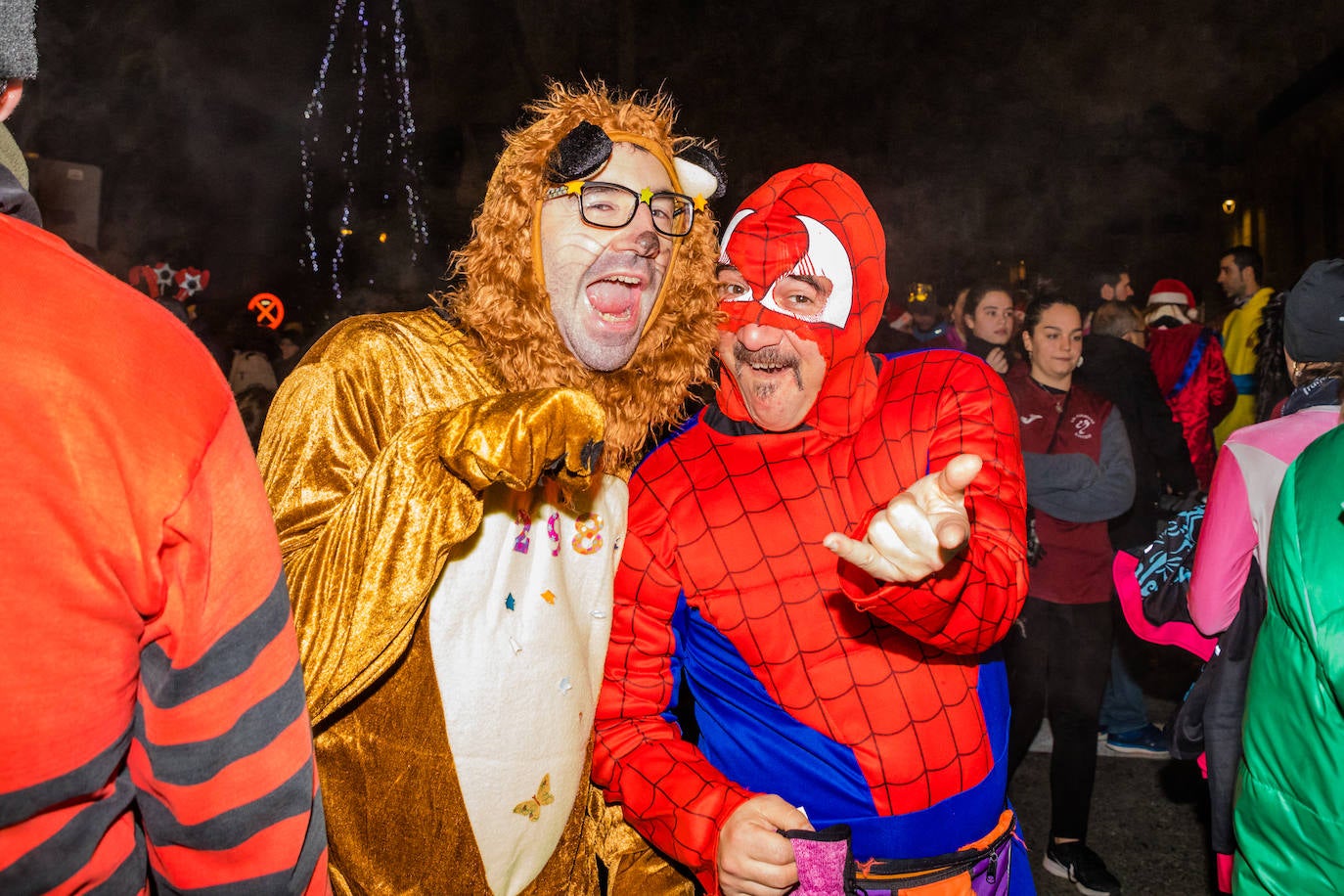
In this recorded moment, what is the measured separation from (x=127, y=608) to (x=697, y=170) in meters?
1.45

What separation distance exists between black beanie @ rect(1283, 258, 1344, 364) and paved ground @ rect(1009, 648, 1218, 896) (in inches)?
82.6

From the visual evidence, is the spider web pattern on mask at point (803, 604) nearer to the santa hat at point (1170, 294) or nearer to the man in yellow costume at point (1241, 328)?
the man in yellow costume at point (1241, 328)

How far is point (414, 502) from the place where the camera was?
1.40 meters

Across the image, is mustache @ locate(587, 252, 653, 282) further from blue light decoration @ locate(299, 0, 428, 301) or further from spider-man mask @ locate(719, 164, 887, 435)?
blue light decoration @ locate(299, 0, 428, 301)

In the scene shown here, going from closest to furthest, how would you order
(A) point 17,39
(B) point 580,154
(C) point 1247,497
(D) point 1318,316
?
(A) point 17,39 → (B) point 580,154 → (C) point 1247,497 → (D) point 1318,316

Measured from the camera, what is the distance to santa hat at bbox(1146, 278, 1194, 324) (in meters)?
5.89

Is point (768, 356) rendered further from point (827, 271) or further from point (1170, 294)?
point (1170, 294)

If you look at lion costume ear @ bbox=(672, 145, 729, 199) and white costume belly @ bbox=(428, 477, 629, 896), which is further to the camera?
lion costume ear @ bbox=(672, 145, 729, 199)

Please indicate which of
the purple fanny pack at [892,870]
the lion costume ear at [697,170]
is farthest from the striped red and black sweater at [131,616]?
the lion costume ear at [697,170]

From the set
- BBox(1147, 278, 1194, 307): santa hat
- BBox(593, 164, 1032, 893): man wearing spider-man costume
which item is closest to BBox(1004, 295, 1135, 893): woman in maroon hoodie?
BBox(593, 164, 1032, 893): man wearing spider-man costume

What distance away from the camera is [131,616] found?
2.83 ft

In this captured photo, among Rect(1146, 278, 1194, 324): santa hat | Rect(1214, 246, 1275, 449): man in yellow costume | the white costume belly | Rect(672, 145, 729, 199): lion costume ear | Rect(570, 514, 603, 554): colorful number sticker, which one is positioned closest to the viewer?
the white costume belly

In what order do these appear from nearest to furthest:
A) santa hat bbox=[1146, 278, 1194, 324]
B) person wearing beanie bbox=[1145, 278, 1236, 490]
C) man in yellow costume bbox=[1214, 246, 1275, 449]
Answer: person wearing beanie bbox=[1145, 278, 1236, 490], man in yellow costume bbox=[1214, 246, 1275, 449], santa hat bbox=[1146, 278, 1194, 324]

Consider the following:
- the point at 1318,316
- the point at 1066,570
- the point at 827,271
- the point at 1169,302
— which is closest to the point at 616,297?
the point at 827,271
